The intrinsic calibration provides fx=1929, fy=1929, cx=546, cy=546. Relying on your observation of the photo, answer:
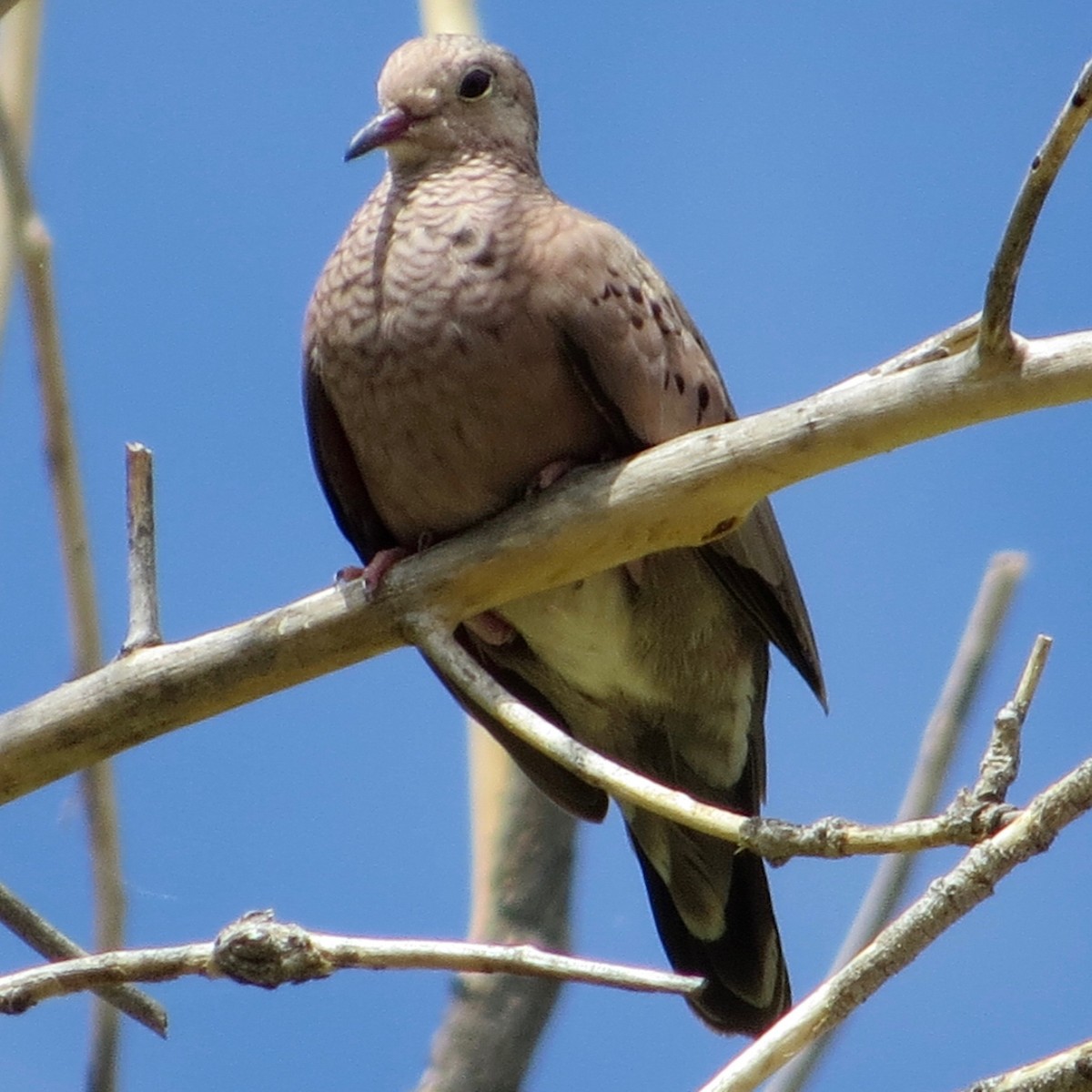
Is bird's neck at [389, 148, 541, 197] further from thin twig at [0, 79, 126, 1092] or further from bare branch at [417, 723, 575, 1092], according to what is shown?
bare branch at [417, 723, 575, 1092]

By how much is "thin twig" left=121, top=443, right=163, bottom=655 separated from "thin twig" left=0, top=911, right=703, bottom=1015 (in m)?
0.69

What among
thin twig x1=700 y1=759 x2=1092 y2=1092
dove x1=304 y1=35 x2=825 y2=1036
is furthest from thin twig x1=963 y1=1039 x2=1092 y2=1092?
dove x1=304 y1=35 x2=825 y2=1036

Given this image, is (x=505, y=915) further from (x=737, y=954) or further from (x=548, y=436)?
(x=548, y=436)

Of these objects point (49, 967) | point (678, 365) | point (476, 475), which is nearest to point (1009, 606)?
point (678, 365)

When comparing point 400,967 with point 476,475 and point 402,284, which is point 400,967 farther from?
point 402,284

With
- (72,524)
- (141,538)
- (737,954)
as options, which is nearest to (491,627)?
(737,954)

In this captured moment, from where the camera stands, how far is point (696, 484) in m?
2.67

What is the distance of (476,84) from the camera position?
3941 millimetres

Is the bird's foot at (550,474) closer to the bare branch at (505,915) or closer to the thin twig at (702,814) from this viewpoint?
the thin twig at (702,814)

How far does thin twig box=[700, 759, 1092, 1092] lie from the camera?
191 centimetres

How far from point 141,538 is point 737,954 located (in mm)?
1635

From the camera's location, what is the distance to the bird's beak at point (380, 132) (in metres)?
3.73

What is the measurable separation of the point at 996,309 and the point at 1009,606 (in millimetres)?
898

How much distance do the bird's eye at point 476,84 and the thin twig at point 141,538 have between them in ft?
4.25
